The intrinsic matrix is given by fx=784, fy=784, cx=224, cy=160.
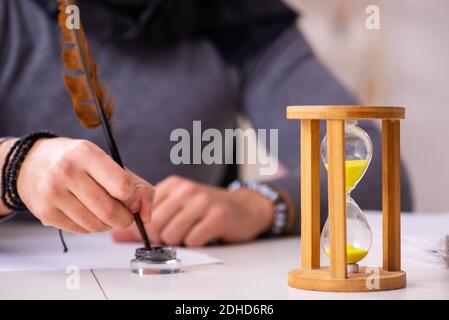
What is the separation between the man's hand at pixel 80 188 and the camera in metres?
0.82

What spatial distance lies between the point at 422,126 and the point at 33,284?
85.9 inches

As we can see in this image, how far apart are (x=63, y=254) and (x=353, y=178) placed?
0.43 meters

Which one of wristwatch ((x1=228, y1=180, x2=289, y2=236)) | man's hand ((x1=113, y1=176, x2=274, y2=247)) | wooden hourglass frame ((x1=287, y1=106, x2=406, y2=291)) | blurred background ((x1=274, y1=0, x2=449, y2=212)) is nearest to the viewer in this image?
wooden hourglass frame ((x1=287, y1=106, x2=406, y2=291))

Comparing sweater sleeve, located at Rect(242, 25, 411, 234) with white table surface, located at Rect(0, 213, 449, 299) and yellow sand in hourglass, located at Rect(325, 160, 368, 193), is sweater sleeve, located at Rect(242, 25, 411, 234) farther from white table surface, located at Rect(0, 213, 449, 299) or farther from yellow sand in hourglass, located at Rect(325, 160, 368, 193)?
yellow sand in hourglass, located at Rect(325, 160, 368, 193)

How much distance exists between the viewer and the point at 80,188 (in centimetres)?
83

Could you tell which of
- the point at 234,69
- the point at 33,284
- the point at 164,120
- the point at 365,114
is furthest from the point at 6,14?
the point at 365,114

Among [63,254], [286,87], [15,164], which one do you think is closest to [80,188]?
[15,164]

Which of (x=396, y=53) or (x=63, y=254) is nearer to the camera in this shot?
(x=63, y=254)

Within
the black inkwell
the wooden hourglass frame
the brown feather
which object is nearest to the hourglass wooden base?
the wooden hourglass frame

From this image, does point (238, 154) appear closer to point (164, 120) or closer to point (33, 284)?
point (164, 120)

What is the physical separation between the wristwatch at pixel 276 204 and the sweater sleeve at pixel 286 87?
7.7 inches

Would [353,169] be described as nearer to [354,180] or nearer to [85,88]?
[354,180]

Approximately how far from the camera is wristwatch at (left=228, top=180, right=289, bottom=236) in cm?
121

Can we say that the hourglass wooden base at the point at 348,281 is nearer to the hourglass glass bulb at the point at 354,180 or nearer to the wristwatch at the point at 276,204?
the hourglass glass bulb at the point at 354,180
